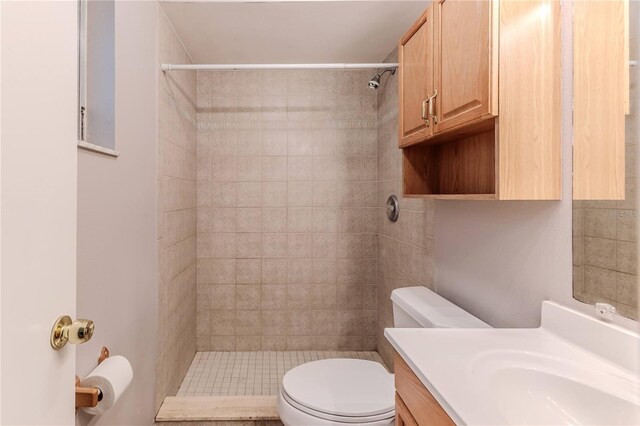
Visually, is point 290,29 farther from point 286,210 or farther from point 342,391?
point 342,391

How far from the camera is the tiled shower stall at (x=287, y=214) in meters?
2.82

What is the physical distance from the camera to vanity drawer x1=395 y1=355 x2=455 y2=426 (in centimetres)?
→ 81

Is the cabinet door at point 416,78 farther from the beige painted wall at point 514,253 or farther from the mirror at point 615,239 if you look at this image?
the mirror at point 615,239

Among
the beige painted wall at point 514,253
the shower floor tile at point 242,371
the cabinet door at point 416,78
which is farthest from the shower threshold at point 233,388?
the cabinet door at point 416,78

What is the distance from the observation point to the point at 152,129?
72.4 inches

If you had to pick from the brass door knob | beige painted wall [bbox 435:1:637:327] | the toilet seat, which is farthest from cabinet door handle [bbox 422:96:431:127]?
the brass door knob

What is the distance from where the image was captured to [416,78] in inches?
61.2

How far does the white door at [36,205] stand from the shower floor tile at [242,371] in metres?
1.70

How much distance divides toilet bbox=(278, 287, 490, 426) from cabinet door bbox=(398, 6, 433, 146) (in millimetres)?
673

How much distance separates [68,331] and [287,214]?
2.16m

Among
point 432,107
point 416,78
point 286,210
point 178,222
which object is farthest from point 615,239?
point 286,210

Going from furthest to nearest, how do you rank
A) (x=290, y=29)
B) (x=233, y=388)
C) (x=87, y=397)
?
(x=233, y=388), (x=290, y=29), (x=87, y=397)

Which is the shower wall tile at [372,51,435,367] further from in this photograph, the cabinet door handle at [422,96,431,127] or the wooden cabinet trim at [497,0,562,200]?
the wooden cabinet trim at [497,0,562,200]

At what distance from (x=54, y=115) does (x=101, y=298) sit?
82 centimetres
